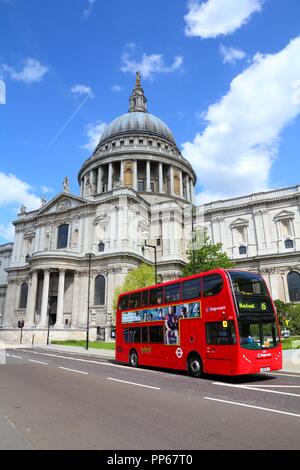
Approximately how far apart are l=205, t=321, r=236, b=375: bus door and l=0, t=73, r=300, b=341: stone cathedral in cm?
2972

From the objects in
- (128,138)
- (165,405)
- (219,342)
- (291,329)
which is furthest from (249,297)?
(128,138)

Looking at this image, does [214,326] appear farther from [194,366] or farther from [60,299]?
[60,299]

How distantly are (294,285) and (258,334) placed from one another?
37489 millimetres

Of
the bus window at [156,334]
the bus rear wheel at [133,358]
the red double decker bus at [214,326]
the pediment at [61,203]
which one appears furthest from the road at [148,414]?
the pediment at [61,203]

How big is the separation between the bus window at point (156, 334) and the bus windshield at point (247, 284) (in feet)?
16.3

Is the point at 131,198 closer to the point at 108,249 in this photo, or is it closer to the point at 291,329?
the point at 108,249

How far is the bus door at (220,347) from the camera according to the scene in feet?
41.9

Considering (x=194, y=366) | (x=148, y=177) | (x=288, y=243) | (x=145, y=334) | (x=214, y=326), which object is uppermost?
(x=148, y=177)

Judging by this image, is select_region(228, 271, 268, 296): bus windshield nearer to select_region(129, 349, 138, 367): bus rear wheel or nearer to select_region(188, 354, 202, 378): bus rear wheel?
select_region(188, 354, 202, 378): bus rear wheel

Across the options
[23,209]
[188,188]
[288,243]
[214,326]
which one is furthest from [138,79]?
[214,326]

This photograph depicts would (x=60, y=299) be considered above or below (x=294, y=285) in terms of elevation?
below

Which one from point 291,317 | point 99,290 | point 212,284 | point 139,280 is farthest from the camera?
point 99,290

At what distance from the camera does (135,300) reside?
1927 cm

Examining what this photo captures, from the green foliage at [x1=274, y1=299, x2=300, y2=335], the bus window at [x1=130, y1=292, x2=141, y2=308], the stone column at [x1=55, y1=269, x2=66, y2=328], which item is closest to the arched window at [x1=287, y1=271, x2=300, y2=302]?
the green foliage at [x1=274, y1=299, x2=300, y2=335]
